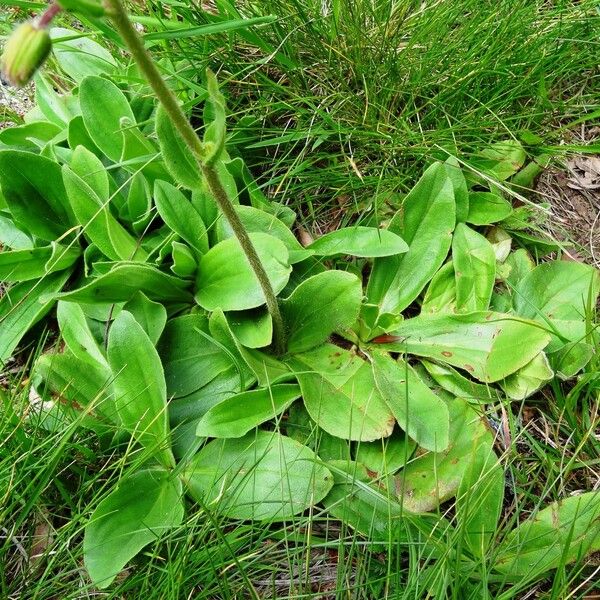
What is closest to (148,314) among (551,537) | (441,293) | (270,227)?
(270,227)

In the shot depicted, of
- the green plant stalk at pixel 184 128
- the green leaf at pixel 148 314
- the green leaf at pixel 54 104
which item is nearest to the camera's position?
the green plant stalk at pixel 184 128

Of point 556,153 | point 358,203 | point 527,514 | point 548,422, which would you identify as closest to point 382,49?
point 358,203

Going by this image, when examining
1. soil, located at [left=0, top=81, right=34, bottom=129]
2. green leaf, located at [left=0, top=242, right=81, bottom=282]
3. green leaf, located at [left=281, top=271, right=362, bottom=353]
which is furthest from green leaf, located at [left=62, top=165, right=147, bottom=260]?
soil, located at [left=0, top=81, right=34, bottom=129]

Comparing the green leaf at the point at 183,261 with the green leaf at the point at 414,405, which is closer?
the green leaf at the point at 414,405

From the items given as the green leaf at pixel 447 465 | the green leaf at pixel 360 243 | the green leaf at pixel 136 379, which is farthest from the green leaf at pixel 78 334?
the green leaf at pixel 447 465

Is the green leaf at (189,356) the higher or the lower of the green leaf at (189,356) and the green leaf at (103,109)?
the lower

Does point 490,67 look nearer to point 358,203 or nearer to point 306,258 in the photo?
point 358,203

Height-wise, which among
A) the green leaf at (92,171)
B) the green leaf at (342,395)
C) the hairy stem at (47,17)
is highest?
the hairy stem at (47,17)

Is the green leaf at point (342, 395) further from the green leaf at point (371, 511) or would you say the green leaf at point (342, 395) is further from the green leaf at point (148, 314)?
the green leaf at point (148, 314)
